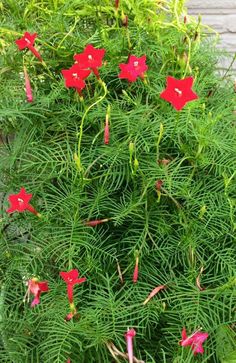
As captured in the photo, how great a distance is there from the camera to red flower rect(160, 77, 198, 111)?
1.03m

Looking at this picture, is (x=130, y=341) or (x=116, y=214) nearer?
(x=130, y=341)

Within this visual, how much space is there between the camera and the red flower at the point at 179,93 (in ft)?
3.37

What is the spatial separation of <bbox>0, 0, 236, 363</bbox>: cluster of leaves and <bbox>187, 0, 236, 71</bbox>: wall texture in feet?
2.34

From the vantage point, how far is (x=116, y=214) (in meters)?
1.11

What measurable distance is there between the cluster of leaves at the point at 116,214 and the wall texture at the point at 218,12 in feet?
2.34

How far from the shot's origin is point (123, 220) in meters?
1.12

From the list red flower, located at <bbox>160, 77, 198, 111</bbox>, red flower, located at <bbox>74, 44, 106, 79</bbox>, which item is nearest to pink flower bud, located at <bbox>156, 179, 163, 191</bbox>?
red flower, located at <bbox>160, 77, 198, 111</bbox>

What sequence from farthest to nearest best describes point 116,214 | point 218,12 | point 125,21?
point 218,12 < point 125,21 < point 116,214

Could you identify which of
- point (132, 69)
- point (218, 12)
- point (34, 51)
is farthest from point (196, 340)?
point (218, 12)

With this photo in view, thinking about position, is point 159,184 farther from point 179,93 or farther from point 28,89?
point 28,89

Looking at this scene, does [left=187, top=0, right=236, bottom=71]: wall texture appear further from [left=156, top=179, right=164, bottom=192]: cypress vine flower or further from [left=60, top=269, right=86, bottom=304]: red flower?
[left=60, top=269, right=86, bottom=304]: red flower

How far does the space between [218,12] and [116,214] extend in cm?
110

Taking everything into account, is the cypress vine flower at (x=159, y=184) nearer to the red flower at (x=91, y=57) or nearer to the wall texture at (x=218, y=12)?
the red flower at (x=91, y=57)

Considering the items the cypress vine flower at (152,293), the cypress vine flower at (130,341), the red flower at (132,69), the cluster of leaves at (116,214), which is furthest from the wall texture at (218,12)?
the cypress vine flower at (130,341)
